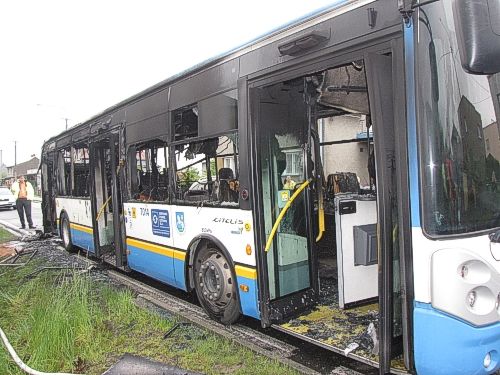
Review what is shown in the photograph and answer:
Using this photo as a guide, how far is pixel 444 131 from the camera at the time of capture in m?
2.79

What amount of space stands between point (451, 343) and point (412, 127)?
4.40 feet

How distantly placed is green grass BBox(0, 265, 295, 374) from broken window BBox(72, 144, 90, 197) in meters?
3.50

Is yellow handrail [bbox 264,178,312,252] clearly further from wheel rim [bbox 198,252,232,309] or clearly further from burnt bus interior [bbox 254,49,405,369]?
wheel rim [bbox 198,252,232,309]

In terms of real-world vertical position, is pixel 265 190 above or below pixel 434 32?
below

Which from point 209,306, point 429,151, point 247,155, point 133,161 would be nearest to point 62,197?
point 133,161

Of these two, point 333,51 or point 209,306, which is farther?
point 209,306

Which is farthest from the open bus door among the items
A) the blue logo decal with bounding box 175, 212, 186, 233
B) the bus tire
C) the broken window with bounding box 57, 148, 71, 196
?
the blue logo decal with bounding box 175, 212, 186, 233

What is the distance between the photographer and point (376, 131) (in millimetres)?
Result: 3033

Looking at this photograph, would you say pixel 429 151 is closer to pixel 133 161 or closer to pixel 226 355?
pixel 226 355

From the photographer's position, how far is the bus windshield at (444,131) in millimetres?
2783

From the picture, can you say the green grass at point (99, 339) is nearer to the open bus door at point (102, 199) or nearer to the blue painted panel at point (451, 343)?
the blue painted panel at point (451, 343)

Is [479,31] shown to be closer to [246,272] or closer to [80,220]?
[246,272]

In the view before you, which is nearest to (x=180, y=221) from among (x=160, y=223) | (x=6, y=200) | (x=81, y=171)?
(x=160, y=223)

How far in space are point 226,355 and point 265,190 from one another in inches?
61.0
